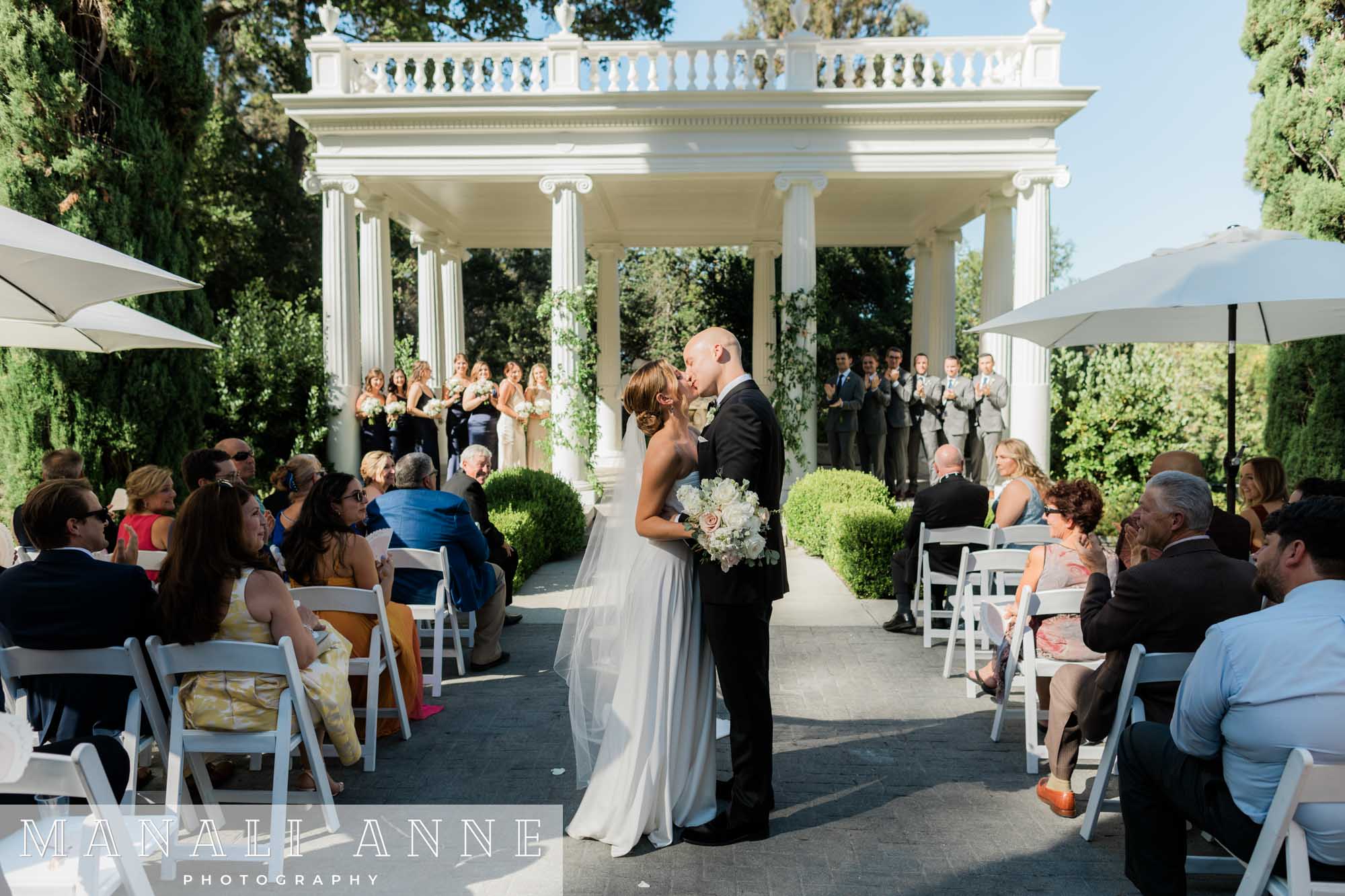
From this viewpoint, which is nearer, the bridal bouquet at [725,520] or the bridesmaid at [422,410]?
the bridal bouquet at [725,520]

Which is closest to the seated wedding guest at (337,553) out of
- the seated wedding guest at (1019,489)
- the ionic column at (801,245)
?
the seated wedding guest at (1019,489)

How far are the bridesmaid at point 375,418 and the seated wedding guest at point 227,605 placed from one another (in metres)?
9.68

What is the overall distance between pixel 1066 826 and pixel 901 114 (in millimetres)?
11839

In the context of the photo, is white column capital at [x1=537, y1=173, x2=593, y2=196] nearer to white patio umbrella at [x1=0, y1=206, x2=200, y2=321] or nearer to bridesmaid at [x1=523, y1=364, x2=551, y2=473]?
bridesmaid at [x1=523, y1=364, x2=551, y2=473]

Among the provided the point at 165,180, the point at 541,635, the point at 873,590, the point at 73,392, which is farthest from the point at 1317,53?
the point at 73,392

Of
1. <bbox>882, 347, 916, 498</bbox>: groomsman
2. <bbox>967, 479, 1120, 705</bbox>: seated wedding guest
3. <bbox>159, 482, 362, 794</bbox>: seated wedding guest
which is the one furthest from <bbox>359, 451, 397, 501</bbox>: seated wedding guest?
<bbox>882, 347, 916, 498</bbox>: groomsman

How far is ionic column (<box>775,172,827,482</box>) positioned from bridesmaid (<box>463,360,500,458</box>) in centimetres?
465

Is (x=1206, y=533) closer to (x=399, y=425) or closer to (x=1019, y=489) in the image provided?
(x=1019, y=489)

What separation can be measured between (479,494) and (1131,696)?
4.77m

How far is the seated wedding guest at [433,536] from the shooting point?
20.1 ft

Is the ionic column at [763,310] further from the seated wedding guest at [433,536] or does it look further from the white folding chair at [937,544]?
the seated wedding guest at [433,536]

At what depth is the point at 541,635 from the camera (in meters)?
7.42

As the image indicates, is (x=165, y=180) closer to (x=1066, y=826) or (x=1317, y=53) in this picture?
(x=1066, y=826)

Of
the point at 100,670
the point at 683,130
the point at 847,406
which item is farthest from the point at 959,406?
the point at 100,670
